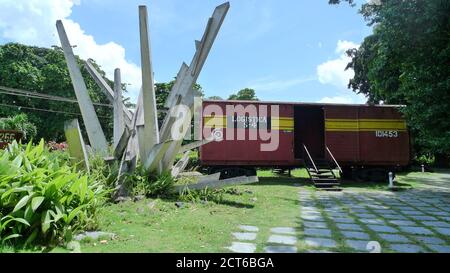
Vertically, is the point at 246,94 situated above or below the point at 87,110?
above

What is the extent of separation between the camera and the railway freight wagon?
13000 mm

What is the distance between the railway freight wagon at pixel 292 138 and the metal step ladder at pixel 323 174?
0.04 meters

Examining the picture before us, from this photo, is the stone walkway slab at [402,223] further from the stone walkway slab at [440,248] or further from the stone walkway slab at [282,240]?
the stone walkway slab at [282,240]

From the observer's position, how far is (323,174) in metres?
12.5

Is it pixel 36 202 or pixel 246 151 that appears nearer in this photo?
pixel 36 202

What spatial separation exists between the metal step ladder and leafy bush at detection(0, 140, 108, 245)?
335 inches

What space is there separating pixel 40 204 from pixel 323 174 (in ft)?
33.5

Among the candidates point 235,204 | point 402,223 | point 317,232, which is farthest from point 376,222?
point 235,204

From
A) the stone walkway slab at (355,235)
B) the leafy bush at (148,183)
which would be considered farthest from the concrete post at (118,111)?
the stone walkway slab at (355,235)

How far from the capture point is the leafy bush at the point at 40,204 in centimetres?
368

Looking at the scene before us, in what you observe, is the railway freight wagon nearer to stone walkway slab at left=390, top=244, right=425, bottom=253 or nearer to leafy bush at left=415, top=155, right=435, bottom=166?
stone walkway slab at left=390, top=244, right=425, bottom=253

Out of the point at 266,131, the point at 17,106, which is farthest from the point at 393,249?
the point at 17,106

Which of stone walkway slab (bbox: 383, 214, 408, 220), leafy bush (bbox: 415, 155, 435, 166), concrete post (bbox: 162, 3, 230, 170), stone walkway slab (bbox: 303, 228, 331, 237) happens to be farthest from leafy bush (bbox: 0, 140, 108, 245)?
leafy bush (bbox: 415, 155, 435, 166)

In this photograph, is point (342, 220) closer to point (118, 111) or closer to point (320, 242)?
point (320, 242)
